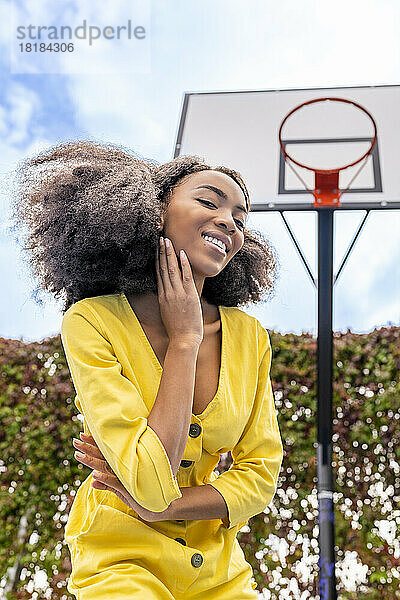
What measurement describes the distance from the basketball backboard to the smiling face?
39.9 inches

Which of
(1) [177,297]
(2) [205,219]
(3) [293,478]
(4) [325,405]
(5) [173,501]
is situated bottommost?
(3) [293,478]

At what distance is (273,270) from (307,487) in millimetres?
→ 1814

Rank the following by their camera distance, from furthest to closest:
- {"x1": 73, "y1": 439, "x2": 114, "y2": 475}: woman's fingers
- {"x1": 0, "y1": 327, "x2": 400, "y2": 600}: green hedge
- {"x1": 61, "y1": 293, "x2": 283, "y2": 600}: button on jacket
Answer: {"x1": 0, "y1": 327, "x2": 400, "y2": 600}: green hedge → {"x1": 73, "y1": 439, "x2": 114, "y2": 475}: woman's fingers → {"x1": 61, "y1": 293, "x2": 283, "y2": 600}: button on jacket

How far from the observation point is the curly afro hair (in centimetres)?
153

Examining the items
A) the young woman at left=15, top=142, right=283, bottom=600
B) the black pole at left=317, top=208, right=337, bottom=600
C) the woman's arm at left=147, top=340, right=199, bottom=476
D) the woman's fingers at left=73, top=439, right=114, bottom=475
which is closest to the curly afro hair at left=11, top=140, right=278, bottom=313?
the young woman at left=15, top=142, right=283, bottom=600

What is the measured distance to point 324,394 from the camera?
8.82 feet

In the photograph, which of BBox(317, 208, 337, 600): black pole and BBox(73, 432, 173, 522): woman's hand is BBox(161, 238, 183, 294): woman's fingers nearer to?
BBox(73, 432, 173, 522): woman's hand

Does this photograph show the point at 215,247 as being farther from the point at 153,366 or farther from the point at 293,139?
the point at 293,139

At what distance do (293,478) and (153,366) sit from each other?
2037mm

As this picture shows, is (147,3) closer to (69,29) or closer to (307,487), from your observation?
(69,29)

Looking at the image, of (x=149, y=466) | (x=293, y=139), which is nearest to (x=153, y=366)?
(x=149, y=466)

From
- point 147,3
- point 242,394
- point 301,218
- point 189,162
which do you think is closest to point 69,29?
point 147,3

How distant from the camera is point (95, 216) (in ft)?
4.96

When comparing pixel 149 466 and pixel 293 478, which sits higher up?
pixel 149 466
